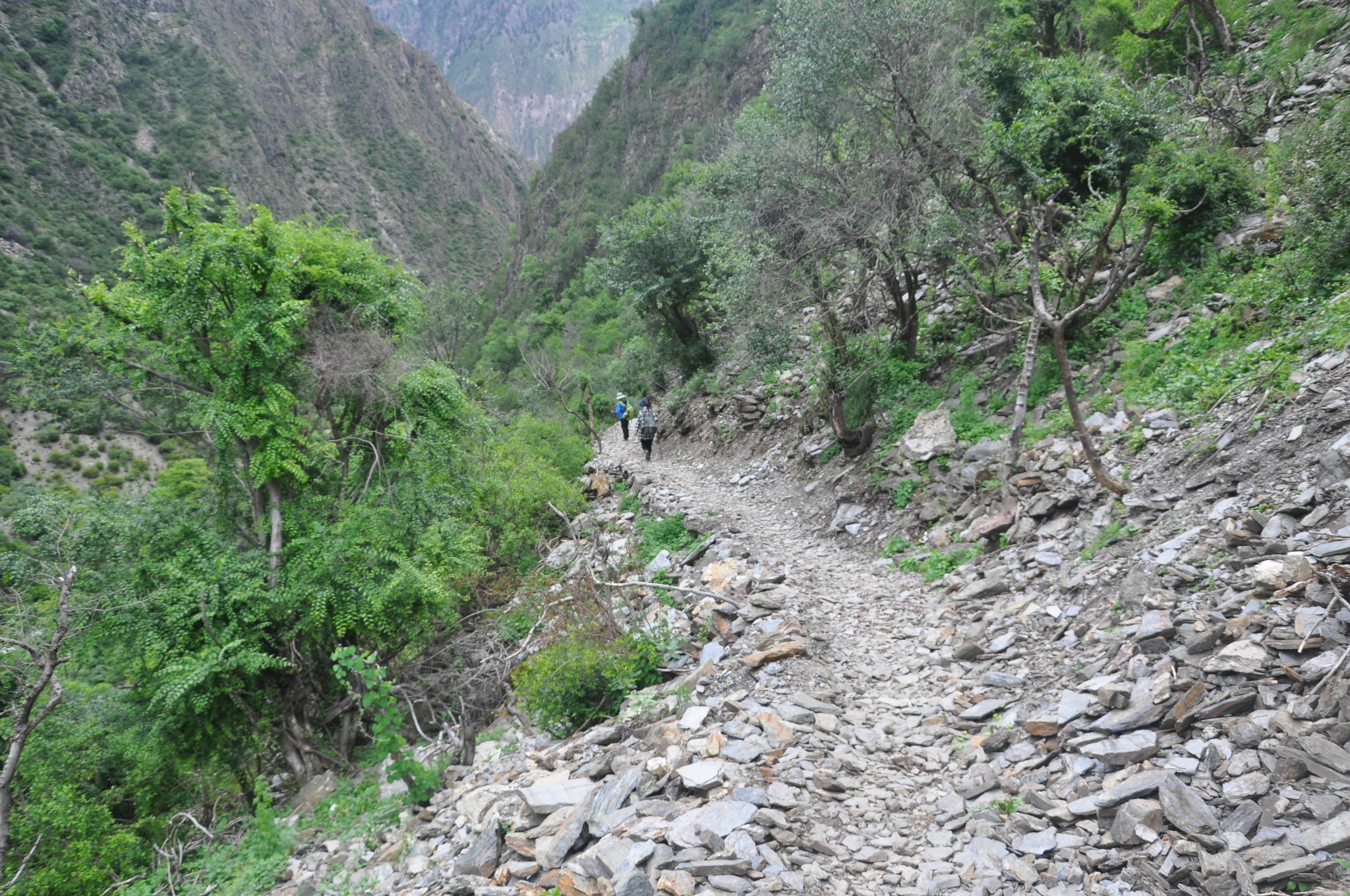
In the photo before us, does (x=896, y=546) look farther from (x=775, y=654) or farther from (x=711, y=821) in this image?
(x=711, y=821)

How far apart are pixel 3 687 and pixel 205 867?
597 centimetres

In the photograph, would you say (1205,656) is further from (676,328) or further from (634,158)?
(634,158)

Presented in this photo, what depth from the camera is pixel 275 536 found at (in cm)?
989

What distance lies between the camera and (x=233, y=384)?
9758mm

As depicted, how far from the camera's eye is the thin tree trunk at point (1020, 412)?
750 centimetres

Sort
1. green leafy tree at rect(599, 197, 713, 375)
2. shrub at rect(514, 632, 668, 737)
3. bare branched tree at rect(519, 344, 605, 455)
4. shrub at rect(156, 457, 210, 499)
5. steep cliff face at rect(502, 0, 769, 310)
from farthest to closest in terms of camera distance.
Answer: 1. steep cliff face at rect(502, 0, 769, 310)
2. bare branched tree at rect(519, 344, 605, 455)
3. green leafy tree at rect(599, 197, 713, 375)
4. shrub at rect(156, 457, 210, 499)
5. shrub at rect(514, 632, 668, 737)

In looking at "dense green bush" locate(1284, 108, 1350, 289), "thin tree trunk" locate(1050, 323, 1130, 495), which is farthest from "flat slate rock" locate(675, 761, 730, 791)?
"dense green bush" locate(1284, 108, 1350, 289)

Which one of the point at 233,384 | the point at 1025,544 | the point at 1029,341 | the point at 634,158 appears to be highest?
the point at 634,158

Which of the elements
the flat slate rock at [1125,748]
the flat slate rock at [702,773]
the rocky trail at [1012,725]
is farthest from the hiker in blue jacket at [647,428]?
the flat slate rock at [1125,748]

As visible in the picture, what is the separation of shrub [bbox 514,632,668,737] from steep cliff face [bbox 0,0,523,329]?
33.5 ft

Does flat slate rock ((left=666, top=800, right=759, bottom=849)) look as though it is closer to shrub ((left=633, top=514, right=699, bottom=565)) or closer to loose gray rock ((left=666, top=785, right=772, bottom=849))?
loose gray rock ((left=666, top=785, right=772, bottom=849))

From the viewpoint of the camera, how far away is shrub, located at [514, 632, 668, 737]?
21.0 ft

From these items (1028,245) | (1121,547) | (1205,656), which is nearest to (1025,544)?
(1121,547)

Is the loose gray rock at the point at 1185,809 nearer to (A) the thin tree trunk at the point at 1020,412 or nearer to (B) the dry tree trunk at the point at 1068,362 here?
(B) the dry tree trunk at the point at 1068,362
